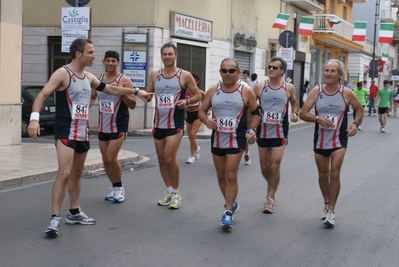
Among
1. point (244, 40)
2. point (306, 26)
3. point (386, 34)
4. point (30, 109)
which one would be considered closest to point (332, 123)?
point (30, 109)

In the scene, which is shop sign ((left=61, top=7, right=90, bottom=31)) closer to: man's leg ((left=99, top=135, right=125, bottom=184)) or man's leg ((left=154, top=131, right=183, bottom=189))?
man's leg ((left=99, top=135, right=125, bottom=184))

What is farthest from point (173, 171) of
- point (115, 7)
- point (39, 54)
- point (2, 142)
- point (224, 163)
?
point (39, 54)

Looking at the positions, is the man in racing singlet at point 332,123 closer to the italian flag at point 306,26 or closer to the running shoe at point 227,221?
the running shoe at point 227,221

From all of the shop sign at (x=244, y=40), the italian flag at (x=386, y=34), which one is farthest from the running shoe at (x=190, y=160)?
the italian flag at (x=386, y=34)

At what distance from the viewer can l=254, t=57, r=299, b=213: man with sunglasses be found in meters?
8.48

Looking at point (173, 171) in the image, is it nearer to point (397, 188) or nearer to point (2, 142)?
point (397, 188)

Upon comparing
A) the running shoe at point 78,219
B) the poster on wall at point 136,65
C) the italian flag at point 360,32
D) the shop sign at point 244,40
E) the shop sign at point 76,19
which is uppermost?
the italian flag at point 360,32

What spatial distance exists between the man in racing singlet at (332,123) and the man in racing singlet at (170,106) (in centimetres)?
160

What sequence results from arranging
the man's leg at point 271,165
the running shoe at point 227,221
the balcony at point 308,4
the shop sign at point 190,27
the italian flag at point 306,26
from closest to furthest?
the running shoe at point 227,221
the man's leg at point 271,165
the shop sign at point 190,27
the italian flag at point 306,26
the balcony at point 308,4

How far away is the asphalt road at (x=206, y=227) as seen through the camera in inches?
238

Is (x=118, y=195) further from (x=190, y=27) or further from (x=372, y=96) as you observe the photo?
(x=372, y=96)

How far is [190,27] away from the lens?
23.6 m

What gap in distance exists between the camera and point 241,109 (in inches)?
290

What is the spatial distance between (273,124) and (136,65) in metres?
13.5
